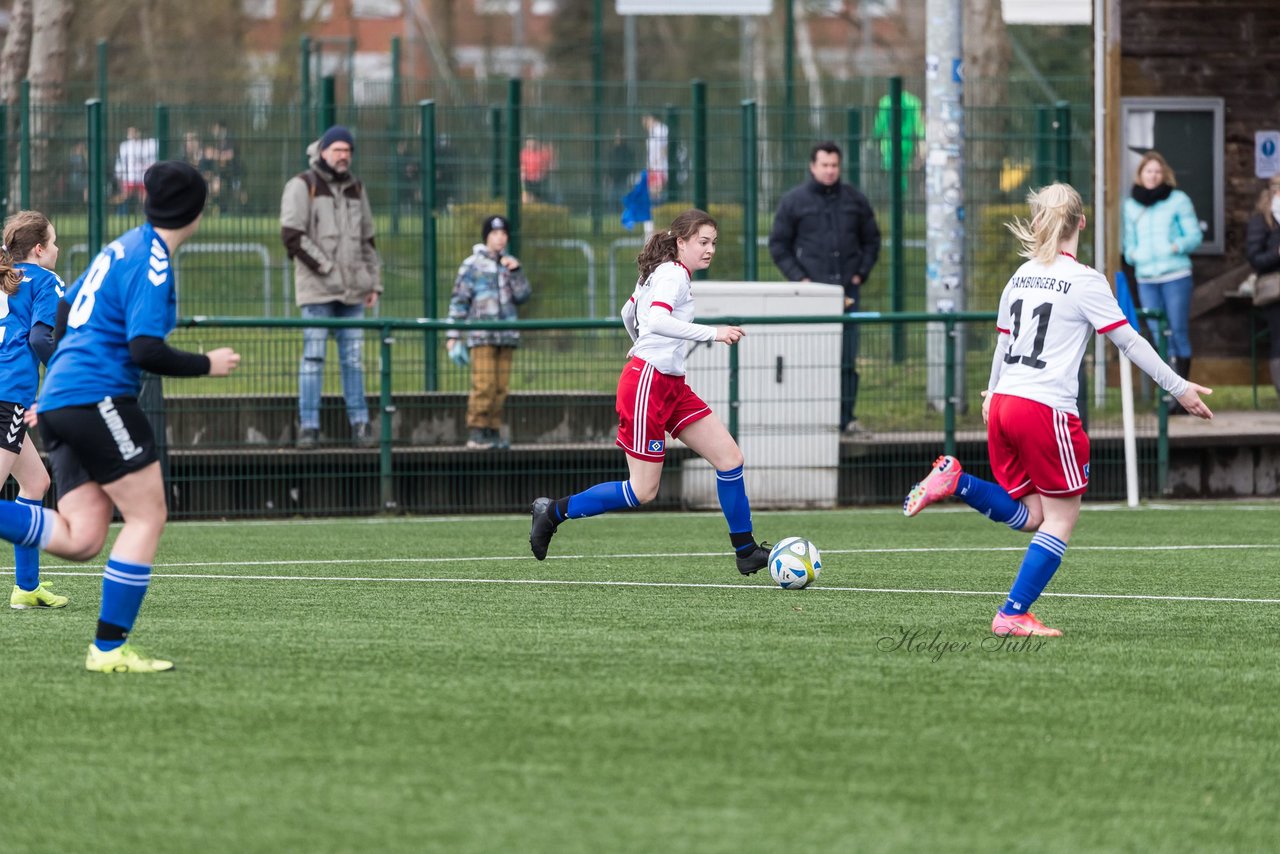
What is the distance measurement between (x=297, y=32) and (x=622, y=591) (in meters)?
33.0

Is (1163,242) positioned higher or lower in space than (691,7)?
lower

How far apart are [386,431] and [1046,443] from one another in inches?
269

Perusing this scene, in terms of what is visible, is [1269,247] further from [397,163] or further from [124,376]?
[124,376]

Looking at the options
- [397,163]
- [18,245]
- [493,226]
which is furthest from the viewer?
[397,163]

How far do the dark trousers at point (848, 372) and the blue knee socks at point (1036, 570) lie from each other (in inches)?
253

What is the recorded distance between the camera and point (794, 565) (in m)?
8.91

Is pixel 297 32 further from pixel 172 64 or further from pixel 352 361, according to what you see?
pixel 352 361

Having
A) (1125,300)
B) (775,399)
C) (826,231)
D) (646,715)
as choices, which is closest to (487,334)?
(775,399)

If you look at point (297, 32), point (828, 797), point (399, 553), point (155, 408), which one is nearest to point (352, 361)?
point (155, 408)

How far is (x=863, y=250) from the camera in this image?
14898 mm

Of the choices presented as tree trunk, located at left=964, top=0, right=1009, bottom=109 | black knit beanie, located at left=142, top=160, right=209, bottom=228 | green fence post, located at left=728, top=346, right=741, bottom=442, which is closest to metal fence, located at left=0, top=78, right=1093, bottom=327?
green fence post, located at left=728, top=346, right=741, bottom=442

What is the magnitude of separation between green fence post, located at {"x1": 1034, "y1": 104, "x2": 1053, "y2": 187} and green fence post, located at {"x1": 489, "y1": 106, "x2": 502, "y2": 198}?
4.65 meters

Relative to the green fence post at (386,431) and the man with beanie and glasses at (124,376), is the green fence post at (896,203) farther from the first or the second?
the man with beanie and glasses at (124,376)

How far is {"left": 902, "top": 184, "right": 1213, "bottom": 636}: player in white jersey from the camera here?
25.0 ft
